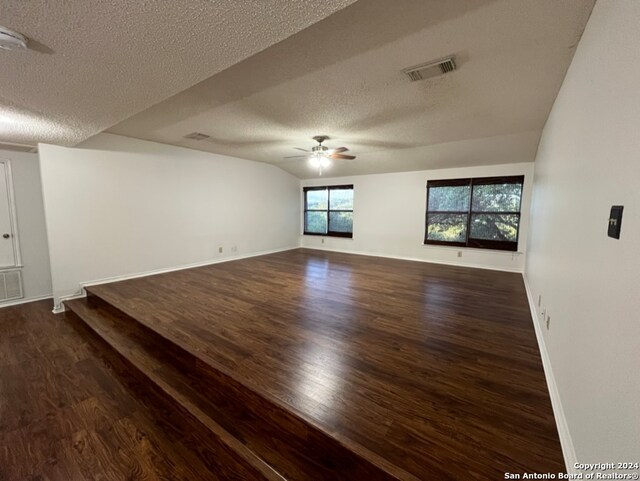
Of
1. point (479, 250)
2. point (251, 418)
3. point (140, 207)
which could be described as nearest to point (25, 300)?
point (140, 207)

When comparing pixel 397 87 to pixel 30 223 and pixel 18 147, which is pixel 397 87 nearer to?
pixel 18 147

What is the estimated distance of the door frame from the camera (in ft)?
13.1

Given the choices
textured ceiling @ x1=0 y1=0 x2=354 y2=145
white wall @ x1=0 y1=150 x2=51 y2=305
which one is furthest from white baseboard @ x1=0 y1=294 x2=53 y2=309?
textured ceiling @ x1=0 y1=0 x2=354 y2=145

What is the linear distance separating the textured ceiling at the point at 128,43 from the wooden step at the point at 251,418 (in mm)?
2147

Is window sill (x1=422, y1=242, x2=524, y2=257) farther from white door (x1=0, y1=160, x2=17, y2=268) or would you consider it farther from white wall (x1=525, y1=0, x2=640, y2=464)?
white door (x1=0, y1=160, x2=17, y2=268)

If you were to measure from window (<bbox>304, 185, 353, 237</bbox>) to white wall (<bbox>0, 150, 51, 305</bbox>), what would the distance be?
5.62 meters

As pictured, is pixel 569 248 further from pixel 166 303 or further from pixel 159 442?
pixel 166 303

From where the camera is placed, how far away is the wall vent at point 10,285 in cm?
401

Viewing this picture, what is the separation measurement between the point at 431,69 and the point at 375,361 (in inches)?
98.5

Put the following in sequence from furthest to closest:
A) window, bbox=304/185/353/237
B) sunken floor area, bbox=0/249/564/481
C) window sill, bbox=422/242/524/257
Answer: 1. window, bbox=304/185/353/237
2. window sill, bbox=422/242/524/257
3. sunken floor area, bbox=0/249/564/481

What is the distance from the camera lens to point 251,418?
1797mm

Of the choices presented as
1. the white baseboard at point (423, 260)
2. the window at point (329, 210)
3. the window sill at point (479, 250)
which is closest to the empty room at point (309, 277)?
the white baseboard at point (423, 260)

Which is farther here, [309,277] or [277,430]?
[309,277]

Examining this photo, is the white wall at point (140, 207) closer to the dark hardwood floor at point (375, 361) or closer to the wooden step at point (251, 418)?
the dark hardwood floor at point (375, 361)
